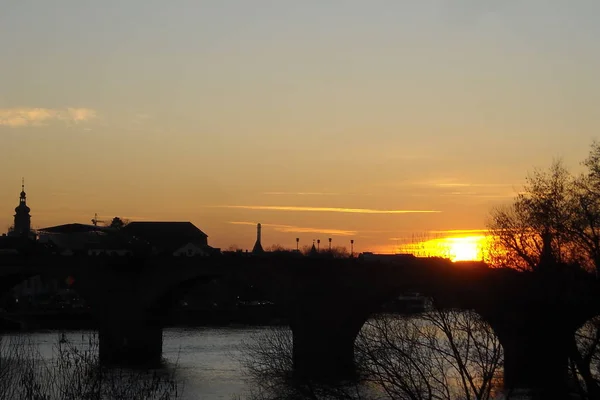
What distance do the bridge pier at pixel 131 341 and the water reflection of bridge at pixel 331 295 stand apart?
0.20 feet

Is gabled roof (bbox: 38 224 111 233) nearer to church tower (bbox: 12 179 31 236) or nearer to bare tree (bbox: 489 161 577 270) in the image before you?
church tower (bbox: 12 179 31 236)

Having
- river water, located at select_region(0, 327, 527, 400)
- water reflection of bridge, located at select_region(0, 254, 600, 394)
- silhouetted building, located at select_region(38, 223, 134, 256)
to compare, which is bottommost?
river water, located at select_region(0, 327, 527, 400)

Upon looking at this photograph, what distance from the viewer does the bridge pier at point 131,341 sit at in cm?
5491

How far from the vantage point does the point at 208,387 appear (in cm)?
4281

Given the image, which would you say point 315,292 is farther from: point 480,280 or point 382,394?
point 382,394

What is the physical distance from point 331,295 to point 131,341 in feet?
40.2

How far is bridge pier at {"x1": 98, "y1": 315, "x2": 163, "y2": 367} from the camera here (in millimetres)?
54906

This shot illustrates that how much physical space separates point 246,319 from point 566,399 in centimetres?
6063

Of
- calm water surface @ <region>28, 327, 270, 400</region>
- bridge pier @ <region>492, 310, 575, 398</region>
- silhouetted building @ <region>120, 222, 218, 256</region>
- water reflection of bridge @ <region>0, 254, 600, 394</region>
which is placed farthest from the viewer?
silhouetted building @ <region>120, 222, 218, 256</region>

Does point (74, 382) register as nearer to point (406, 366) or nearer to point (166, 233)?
point (406, 366)

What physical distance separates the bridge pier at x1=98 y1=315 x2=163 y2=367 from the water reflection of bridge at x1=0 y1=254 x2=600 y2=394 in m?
0.06

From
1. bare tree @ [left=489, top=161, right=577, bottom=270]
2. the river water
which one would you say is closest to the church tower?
the river water

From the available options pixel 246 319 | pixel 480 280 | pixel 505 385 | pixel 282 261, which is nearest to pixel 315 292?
pixel 282 261

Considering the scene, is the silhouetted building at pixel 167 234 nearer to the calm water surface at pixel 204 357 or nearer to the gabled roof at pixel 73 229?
the gabled roof at pixel 73 229
